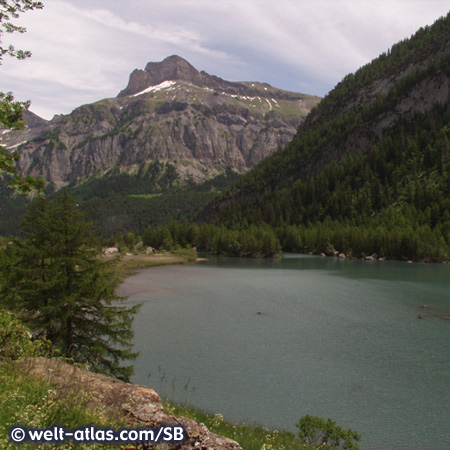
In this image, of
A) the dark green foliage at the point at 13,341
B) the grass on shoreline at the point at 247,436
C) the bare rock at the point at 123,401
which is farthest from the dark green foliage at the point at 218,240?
the bare rock at the point at 123,401

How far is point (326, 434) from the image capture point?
628 inches

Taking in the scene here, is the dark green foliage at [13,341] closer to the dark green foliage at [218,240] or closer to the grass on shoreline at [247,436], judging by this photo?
the grass on shoreline at [247,436]

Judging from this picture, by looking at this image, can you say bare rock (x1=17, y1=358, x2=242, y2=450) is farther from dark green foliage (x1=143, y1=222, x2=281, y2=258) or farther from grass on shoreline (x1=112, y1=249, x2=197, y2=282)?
dark green foliage (x1=143, y1=222, x2=281, y2=258)

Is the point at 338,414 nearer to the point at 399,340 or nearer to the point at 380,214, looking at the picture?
the point at 399,340

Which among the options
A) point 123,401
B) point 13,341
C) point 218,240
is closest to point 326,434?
point 123,401

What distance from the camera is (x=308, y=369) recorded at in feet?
91.5

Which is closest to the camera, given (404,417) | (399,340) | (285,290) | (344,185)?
(404,417)

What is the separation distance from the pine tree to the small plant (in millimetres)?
10016

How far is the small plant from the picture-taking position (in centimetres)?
1554

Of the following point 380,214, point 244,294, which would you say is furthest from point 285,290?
point 380,214

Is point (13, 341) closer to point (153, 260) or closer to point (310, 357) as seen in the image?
point (310, 357)

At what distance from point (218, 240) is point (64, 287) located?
5222 inches

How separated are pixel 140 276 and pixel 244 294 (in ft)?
115

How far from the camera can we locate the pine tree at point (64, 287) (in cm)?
2005
